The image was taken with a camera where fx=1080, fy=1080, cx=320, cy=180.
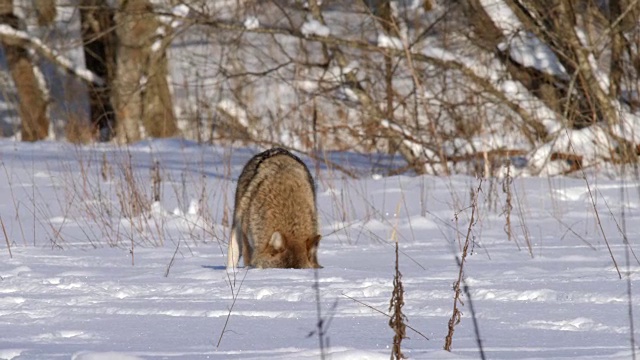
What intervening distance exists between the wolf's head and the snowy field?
233mm

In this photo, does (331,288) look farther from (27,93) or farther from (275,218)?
(27,93)

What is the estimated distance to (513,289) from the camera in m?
4.41

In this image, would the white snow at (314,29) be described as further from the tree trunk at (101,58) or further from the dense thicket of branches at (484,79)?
the tree trunk at (101,58)

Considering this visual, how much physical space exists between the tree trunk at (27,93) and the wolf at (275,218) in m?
13.7

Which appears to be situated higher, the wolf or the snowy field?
the wolf

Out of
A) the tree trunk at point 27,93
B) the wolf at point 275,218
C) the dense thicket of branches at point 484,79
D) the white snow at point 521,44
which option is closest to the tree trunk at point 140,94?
the tree trunk at point 27,93

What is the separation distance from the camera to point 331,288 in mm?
4574

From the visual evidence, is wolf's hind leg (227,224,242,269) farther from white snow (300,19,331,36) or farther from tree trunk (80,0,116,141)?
tree trunk (80,0,116,141)

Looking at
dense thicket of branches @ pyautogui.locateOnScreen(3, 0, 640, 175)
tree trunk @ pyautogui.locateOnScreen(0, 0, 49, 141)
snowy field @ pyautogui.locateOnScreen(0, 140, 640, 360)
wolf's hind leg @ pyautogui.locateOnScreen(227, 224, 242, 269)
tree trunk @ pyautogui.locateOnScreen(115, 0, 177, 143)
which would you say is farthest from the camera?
tree trunk @ pyautogui.locateOnScreen(0, 0, 49, 141)

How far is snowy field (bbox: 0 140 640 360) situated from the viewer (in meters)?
3.19

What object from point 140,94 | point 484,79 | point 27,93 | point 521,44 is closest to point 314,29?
point 484,79

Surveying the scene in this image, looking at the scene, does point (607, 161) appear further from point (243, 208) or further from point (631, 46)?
point (243, 208)

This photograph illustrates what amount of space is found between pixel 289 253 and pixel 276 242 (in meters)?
0.10

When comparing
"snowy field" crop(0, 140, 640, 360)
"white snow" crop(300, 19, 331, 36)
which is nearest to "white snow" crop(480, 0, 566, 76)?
"white snow" crop(300, 19, 331, 36)
